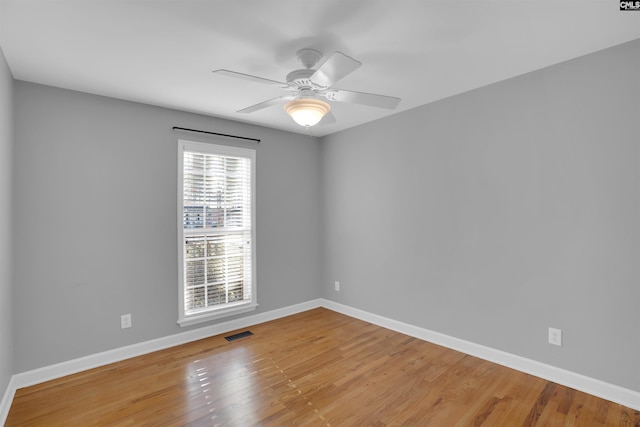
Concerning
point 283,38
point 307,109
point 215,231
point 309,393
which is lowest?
point 309,393

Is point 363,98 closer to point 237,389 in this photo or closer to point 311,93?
point 311,93

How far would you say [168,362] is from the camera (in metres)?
2.92

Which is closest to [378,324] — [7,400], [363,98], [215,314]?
[215,314]

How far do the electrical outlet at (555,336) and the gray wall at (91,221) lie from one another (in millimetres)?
3489

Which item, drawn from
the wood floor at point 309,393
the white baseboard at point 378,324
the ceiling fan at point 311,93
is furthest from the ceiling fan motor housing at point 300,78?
the white baseboard at point 378,324

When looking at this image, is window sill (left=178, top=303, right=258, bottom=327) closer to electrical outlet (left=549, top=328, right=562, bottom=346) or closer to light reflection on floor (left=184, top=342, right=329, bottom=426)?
light reflection on floor (left=184, top=342, right=329, bottom=426)

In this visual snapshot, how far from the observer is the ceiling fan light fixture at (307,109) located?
2080 millimetres

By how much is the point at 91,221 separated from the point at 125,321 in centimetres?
101

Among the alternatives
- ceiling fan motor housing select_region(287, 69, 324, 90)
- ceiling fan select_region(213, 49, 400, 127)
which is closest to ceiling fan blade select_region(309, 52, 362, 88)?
ceiling fan select_region(213, 49, 400, 127)

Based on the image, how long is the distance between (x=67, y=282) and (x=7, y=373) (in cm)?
73

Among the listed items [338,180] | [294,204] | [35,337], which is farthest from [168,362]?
[338,180]

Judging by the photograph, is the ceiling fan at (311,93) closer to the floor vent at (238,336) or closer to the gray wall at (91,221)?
the gray wall at (91,221)

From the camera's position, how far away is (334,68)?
70.8 inches

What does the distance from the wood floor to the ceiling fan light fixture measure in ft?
6.72
